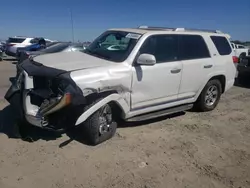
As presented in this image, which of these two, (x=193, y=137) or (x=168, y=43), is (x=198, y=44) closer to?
(x=168, y=43)

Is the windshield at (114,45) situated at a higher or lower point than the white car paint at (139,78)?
higher

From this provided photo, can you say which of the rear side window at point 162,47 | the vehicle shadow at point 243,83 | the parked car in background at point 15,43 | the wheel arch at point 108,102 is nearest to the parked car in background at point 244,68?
the vehicle shadow at point 243,83

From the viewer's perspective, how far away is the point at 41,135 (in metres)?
4.89

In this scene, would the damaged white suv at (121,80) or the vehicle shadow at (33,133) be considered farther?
the vehicle shadow at (33,133)

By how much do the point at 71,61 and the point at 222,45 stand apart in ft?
12.4

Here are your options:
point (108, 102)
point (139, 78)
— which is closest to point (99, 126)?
point (108, 102)

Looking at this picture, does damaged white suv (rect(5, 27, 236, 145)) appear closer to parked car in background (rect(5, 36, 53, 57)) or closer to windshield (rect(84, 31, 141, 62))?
windshield (rect(84, 31, 141, 62))

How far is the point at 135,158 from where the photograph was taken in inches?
169

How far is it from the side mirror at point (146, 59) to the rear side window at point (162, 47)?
264mm

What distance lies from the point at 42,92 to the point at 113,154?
141 centimetres

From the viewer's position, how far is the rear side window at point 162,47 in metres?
5.33

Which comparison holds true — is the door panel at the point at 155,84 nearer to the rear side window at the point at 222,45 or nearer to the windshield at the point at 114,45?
the windshield at the point at 114,45

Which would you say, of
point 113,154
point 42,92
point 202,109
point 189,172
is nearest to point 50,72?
point 42,92

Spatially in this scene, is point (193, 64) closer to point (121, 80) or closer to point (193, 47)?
point (193, 47)
